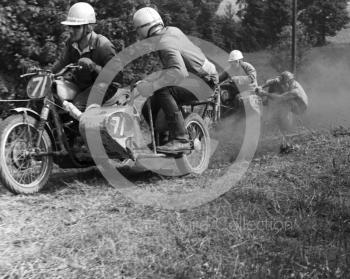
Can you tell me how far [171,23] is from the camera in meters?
14.8

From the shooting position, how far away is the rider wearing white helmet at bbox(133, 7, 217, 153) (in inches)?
233

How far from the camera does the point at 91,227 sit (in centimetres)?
427

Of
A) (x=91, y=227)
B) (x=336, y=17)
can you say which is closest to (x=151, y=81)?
(x=91, y=227)

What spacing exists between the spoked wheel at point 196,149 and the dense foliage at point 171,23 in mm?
3184

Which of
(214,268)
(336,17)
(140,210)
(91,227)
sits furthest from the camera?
(336,17)

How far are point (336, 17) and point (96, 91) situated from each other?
62.3 feet

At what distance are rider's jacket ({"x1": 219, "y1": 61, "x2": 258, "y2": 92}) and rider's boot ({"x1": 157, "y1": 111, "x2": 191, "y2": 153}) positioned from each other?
4669mm

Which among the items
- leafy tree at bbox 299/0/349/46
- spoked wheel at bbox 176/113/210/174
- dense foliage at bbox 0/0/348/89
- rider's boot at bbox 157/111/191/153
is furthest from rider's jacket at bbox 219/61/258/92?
leafy tree at bbox 299/0/349/46

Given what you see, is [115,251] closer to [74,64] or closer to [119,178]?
[119,178]

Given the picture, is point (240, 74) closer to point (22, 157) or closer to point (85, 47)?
point (85, 47)

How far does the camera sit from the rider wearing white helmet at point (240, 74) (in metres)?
10.7

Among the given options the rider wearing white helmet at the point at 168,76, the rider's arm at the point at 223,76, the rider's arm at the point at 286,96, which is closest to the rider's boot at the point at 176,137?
the rider wearing white helmet at the point at 168,76

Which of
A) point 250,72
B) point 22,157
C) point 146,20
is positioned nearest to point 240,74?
point 250,72

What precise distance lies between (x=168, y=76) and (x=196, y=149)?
3.50 ft
